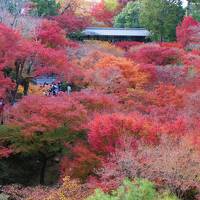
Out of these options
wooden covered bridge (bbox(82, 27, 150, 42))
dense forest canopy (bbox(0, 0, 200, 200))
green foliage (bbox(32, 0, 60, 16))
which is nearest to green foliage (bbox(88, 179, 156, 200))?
dense forest canopy (bbox(0, 0, 200, 200))

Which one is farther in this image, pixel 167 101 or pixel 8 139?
pixel 167 101

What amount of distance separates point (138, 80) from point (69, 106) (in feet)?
25.1

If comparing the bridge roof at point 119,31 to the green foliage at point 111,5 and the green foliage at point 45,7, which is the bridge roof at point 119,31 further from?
the green foliage at point 111,5

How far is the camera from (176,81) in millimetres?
24859

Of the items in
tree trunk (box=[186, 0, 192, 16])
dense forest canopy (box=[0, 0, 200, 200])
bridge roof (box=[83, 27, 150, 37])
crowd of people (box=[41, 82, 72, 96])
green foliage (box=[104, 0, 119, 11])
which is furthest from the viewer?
green foliage (box=[104, 0, 119, 11])

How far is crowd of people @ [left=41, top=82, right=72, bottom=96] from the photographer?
23478 mm

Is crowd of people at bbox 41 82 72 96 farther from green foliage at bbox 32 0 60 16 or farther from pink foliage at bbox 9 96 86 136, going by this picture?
green foliage at bbox 32 0 60 16

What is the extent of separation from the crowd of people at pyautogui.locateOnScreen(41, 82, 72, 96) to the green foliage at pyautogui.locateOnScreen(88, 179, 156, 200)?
10862 mm

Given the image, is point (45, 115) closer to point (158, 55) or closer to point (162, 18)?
point (158, 55)

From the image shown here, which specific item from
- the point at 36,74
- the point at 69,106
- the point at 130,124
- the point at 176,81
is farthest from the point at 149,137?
the point at 176,81

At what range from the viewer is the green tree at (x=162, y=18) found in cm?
3700

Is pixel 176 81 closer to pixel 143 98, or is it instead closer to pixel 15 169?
pixel 143 98

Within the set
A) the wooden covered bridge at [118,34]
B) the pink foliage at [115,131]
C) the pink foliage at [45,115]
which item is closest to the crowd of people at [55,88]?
the pink foliage at [45,115]

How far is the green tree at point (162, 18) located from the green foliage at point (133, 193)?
26.7 meters
